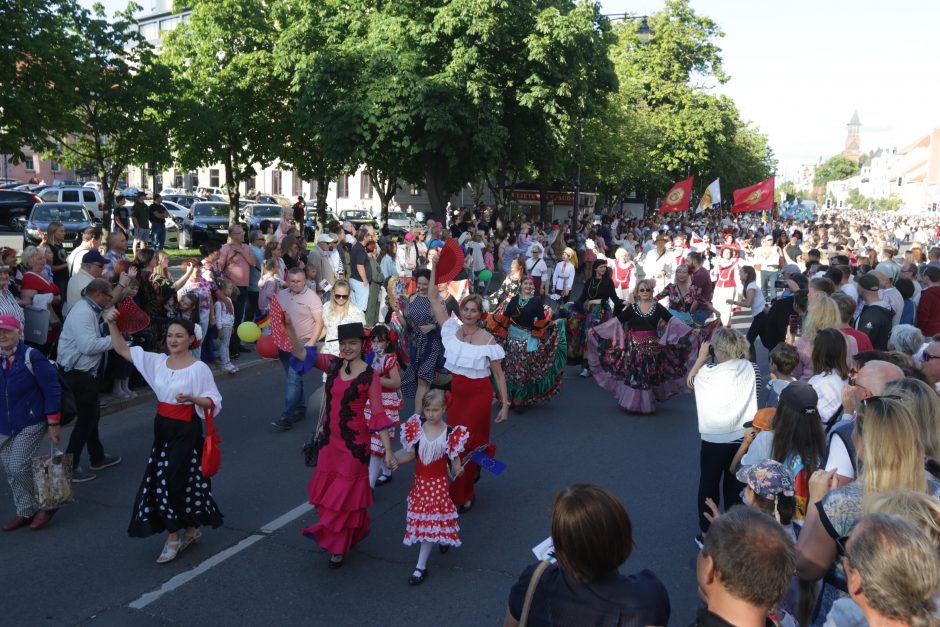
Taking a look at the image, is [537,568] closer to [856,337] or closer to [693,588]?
[693,588]

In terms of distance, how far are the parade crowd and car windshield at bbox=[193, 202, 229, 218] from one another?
15240mm

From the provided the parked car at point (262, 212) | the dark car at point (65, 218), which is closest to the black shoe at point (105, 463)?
the dark car at point (65, 218)

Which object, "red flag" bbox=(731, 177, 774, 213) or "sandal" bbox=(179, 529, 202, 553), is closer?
"sandal" bbox=(179, 529, 202, 553)

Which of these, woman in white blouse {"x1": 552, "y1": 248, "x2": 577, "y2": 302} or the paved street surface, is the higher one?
woman in white blouse {"x1": 552, "y1": 248, "x2": 577, "y2": 302}

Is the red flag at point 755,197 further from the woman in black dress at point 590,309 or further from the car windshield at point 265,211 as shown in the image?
the car windshield at point 265,211

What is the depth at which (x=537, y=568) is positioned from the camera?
2824mm

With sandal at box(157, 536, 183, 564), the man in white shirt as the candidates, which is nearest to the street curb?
the man in white shirt

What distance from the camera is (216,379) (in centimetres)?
1089

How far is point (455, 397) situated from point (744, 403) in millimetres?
2326

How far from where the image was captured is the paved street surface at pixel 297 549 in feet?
16.1

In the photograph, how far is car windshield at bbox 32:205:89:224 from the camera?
76.3 ft

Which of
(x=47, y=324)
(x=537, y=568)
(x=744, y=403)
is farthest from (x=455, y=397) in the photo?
(x=47, y=324)

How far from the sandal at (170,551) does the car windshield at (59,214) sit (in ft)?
67.0

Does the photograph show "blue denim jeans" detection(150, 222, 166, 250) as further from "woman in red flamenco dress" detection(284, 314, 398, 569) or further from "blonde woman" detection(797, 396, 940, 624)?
"blonde woman" detection(797, 396, 940, 624)
